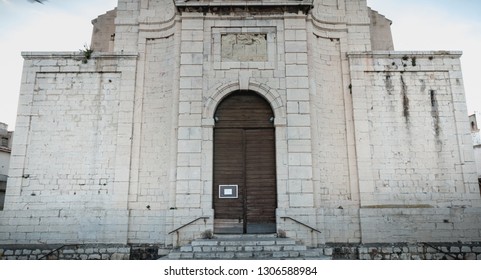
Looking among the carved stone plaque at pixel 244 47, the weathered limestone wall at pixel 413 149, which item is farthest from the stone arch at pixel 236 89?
the weathered limestone wall at pixel 413 149

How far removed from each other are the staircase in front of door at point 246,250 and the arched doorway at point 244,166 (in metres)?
0.73

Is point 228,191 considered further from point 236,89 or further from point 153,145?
point 236,89

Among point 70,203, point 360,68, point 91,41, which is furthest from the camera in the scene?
point 91,41

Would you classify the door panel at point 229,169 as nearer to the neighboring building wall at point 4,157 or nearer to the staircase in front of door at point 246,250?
the staircase in front of door at point 246,250

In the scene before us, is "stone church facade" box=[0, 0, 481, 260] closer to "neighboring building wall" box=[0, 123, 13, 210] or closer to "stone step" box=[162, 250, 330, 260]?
"stone step" box=[162, 250, 330, 260]

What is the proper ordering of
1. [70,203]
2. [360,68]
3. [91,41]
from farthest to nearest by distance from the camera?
1. [91,41]
2. [360,68]
3. [70,203]

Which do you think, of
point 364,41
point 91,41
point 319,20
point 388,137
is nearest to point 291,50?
point 319,20

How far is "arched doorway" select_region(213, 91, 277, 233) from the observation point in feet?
31.8

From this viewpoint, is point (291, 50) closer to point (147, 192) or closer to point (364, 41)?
point (364, 41)

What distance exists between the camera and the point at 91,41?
12805mm

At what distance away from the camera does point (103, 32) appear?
12844 mm

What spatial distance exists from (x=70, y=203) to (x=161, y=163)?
104 inches

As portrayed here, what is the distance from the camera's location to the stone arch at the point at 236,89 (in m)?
10.1

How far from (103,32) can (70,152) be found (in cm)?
462
